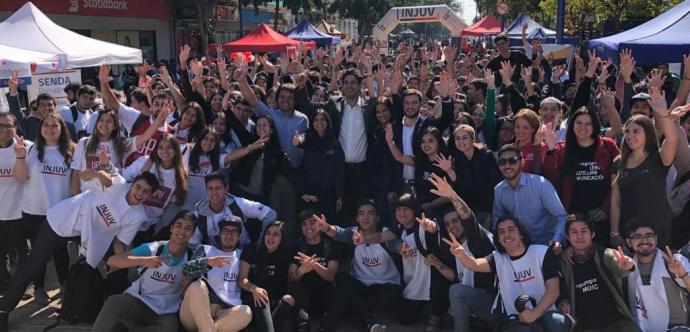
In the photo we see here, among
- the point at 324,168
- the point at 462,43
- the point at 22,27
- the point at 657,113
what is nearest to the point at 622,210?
the point at 657,113

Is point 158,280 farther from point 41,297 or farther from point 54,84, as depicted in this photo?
point 54,84

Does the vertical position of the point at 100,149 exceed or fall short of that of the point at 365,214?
it exceeds it

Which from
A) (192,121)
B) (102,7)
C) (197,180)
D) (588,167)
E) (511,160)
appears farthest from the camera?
(102,7)

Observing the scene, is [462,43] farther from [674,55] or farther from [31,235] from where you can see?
[31,235]

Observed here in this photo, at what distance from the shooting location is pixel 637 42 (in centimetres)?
728

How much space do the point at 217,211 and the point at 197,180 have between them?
1.83 feet

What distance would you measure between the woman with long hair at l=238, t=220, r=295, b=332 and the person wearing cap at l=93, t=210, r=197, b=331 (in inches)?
18.7

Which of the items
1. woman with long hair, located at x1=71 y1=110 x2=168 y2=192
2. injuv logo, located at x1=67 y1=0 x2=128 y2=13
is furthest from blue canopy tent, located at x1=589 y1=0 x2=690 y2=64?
injuv logo, located at x1=67 y1=0 x2=128 y2=13

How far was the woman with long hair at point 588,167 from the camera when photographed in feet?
15.7

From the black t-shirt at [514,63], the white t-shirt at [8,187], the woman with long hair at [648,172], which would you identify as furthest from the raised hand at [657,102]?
the white t-shirt at [8,187]

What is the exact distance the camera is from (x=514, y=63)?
9.76 metres

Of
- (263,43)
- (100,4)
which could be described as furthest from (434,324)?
(100,4)

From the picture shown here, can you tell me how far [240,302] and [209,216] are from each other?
0.86 metres

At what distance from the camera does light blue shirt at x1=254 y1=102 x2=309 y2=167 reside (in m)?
6.21
